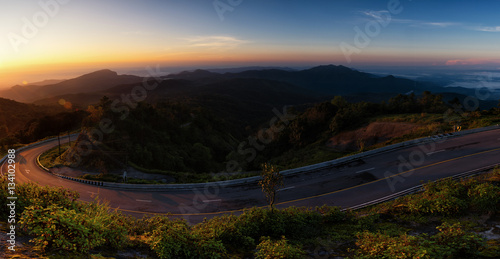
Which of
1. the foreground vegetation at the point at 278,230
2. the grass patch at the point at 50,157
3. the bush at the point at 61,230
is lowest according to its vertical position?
the grass patch at the point at 50,157

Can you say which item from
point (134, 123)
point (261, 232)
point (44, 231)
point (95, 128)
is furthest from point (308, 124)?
point (44, 231)

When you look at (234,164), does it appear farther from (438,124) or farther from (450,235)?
(450,235)

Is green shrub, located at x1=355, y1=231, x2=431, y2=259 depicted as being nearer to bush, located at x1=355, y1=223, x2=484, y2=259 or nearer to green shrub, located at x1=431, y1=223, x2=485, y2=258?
bush, located at x1=355, y1=223, x2=484, y2=259

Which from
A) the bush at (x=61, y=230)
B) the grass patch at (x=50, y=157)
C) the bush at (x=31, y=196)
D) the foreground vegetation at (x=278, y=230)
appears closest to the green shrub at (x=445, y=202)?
the foreground vegetation at (x=278, y=230)

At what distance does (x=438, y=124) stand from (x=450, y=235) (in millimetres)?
31656

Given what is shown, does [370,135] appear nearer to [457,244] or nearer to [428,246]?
[457,244]

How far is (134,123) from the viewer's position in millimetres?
42188

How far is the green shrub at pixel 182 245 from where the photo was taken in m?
6.61

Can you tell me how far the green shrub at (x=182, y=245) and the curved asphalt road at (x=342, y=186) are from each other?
10.1 meters

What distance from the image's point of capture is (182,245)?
6.89 m

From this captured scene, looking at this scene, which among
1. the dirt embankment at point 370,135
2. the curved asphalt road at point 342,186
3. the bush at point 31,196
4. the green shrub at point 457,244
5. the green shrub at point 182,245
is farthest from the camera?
the dirt embankment at point 370,135

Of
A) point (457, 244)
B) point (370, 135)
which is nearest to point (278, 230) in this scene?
point (457, 244)

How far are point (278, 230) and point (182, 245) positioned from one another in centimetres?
391

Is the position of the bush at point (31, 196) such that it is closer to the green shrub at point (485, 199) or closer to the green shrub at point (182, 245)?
the green shrub at point (182, 245)
